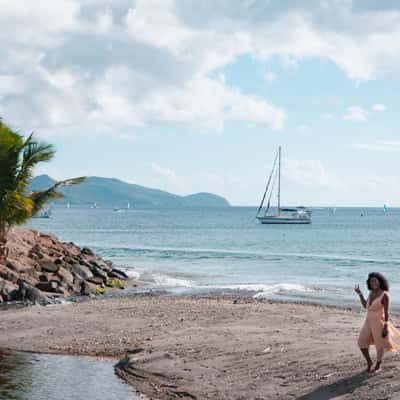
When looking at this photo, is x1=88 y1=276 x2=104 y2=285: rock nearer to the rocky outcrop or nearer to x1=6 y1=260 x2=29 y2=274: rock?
the rocky outcrop

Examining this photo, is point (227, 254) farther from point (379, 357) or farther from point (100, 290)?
point (379, 357)

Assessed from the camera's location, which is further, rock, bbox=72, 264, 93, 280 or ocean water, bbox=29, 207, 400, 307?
ocean water, bbox=29, 207, 400, 307

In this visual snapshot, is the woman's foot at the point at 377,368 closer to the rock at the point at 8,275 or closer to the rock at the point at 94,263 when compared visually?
the rock at the point at 8,275

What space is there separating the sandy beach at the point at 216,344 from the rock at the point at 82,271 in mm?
6941

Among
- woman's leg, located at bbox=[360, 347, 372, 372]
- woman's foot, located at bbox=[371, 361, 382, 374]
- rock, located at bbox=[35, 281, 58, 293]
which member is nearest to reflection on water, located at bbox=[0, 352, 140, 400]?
woman's leg, located at bbox=[360, 347, 372, 372]

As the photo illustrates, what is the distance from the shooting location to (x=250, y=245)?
7000 cm

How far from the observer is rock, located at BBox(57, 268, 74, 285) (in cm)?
2980

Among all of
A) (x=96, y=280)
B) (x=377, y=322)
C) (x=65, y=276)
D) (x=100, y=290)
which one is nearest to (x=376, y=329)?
(x=377, y=322)

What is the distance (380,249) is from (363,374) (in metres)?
53.9

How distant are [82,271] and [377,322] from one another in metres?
21.7

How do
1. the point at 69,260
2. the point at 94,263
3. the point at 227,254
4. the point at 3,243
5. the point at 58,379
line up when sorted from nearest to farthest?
the point at 58,379 → the point at 3,243 → the point at 69,260 → the point at 94,263 → the point at 227,254

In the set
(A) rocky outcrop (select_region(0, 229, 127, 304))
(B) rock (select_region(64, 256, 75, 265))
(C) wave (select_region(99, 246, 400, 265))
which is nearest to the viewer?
(A) rocky outcrop (select_region(0, 229, 127, 304))

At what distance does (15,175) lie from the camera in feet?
98.9

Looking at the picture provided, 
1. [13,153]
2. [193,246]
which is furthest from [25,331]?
[193,246]
